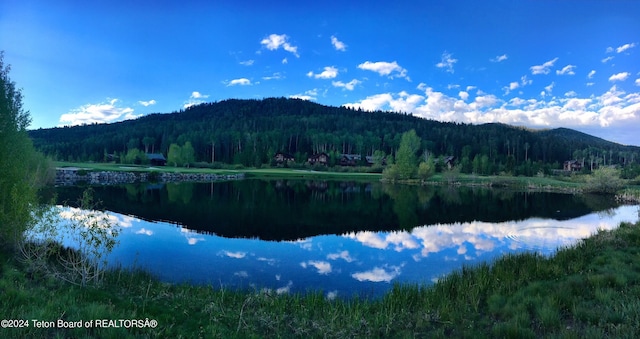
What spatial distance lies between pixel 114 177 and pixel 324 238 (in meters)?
53.1

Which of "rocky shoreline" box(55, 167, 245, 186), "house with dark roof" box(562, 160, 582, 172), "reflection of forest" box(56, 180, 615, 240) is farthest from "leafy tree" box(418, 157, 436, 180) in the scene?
"house with dark roof" box(562, 160, 582, 172)

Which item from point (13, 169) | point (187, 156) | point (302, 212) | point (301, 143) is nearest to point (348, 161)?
point (301, 143)

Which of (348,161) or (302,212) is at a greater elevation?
(348,161)

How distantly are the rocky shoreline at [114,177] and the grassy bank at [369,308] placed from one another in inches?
1975

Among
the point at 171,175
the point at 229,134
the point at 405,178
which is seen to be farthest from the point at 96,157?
the point at 405,178

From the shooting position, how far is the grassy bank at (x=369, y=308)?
269 inches

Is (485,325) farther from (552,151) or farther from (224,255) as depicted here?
(552,151)

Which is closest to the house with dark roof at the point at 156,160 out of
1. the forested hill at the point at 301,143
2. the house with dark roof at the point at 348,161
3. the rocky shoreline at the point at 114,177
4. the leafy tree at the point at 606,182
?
the forested hill at the point at 301,143

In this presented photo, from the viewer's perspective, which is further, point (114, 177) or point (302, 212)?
point (114, 177)

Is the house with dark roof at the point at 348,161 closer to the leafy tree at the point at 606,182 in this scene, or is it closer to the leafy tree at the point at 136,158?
the leafy tree at the point at 136,158

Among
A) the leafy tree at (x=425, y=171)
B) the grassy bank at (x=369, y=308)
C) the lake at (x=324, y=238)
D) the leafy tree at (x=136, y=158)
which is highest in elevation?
the leafy tree at (x=136, y=158)

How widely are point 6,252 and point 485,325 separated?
15195 mm

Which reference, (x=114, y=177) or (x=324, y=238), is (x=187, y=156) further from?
(x=324, y=238)

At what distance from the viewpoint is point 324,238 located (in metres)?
22.6
